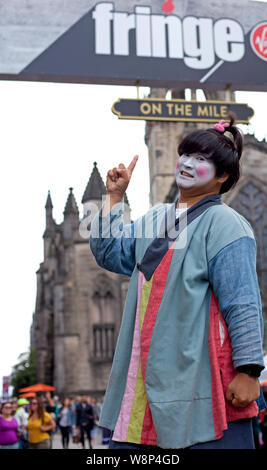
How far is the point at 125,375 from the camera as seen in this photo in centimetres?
263

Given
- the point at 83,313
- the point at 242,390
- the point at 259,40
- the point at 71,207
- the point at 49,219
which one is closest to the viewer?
the point at 242,390

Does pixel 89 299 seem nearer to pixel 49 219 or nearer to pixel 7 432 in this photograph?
pixel 49 219

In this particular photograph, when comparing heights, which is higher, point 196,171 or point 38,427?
point 196,171

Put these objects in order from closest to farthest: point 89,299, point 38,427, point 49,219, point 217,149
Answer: point 217,149 < point 38,427 < point 89,299 < point 49,219

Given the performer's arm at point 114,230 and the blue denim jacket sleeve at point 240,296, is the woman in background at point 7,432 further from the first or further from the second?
the blue denim jacket sleeve at point 240,296

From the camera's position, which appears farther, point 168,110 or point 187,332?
point 168,110

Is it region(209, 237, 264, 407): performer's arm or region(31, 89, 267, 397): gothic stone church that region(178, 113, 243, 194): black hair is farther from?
region(31, 89, 267, 397): gothic stone church

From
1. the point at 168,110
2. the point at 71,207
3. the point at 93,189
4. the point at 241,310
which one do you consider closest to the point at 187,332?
the point at 241,310

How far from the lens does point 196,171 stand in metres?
2.81

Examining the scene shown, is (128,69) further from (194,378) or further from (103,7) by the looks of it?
(194,378)

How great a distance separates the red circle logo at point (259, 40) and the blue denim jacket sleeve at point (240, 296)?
7.88m

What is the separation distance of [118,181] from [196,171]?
1.11 feet

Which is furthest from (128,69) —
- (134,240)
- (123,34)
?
(134,240)

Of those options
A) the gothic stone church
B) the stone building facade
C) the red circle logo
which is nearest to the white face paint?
the red circle logo
